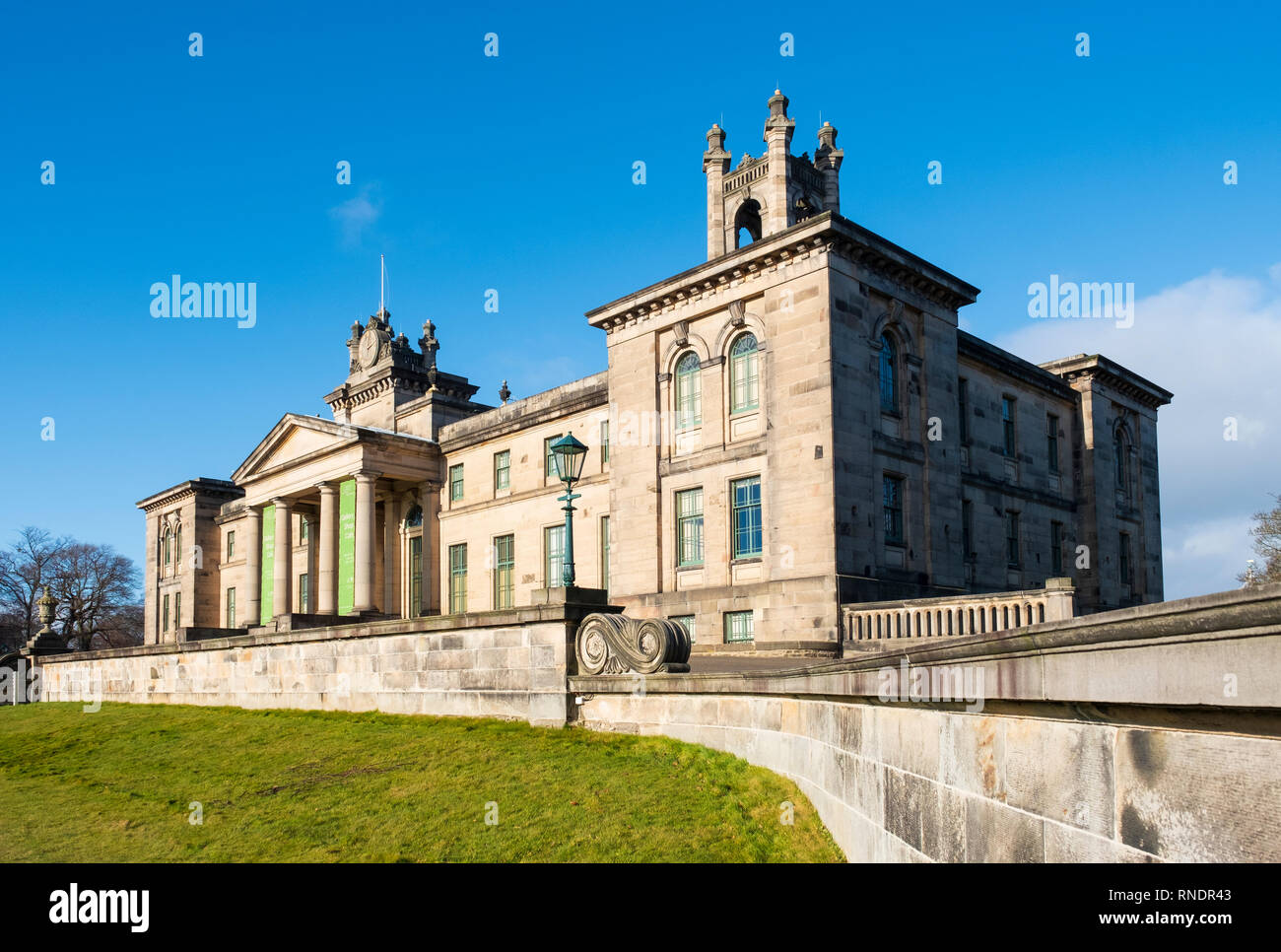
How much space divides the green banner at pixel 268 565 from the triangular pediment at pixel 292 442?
204 centimetres

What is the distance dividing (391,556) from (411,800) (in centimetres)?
3633

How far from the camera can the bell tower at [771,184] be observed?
30.8 metres

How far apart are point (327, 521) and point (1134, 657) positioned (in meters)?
42.8

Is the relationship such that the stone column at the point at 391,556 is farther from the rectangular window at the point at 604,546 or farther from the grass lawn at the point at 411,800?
the grass lawn at the point at 411,800

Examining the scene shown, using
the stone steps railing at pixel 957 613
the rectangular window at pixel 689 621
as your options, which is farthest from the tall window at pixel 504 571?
the stone steps railing at pixel 957 613

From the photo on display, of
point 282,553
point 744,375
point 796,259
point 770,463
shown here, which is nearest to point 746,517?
point 770,463

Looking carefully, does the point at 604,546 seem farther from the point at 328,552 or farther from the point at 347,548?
the point at 328,552

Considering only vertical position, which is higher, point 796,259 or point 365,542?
point 796,259

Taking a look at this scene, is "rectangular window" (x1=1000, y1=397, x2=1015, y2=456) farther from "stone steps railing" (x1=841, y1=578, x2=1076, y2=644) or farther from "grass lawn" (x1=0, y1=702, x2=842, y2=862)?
"grass lawn" (x1=0, y1=702, x2=842, y2=862)

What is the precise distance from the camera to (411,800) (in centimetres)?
1170

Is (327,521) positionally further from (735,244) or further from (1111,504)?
(1111,504)

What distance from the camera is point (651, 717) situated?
46.8 ft

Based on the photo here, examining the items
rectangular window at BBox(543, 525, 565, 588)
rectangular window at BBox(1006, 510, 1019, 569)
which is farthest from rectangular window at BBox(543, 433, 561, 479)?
rectangular window at BBox(1006, 510, 1019, 569)
